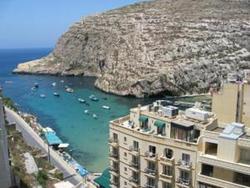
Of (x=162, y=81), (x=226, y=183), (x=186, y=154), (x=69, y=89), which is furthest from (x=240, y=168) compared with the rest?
(x=69, y=89)

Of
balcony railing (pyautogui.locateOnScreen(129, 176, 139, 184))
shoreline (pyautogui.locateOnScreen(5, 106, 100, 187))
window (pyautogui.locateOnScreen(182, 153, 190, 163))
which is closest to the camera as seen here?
window (pyautogui.locateOnScreen(182, 153, 190, 163))

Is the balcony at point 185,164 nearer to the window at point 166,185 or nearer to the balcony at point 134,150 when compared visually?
the window at point 166,185

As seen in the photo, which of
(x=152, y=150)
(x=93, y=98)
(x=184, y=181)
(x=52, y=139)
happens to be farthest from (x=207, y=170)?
(x=93, y=98)

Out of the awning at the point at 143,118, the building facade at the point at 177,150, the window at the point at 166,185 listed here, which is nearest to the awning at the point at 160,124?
the building facade at the point at 177,150

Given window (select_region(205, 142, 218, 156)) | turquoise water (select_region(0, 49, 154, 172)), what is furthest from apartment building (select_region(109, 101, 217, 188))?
turquoise water (select_region(0, 49, 154, 172))

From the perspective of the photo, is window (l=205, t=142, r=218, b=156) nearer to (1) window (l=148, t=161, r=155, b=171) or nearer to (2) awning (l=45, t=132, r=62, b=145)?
(1) window (l=148, t=161, r=155, b=171)
